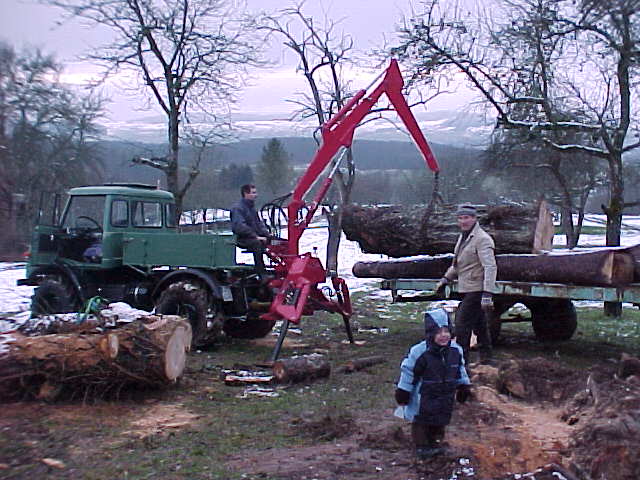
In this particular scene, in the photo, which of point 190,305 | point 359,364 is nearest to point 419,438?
point 359,364

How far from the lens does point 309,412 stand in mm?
7086

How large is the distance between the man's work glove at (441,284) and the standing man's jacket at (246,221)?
245 cm

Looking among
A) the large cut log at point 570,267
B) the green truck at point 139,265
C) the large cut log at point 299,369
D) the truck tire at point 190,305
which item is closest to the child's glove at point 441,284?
the large cut log at point 570,267

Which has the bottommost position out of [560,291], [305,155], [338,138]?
[560,291]

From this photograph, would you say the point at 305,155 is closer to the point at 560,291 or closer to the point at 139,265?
the point at 139,265

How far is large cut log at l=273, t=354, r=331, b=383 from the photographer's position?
835 centimetres

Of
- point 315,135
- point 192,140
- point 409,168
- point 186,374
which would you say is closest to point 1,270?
point 192,140

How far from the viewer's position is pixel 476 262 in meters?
8.45

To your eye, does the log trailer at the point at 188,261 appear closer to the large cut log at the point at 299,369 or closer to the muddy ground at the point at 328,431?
the large cut log at the point at 299,369

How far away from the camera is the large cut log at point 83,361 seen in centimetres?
736

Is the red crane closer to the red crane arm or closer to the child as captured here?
the red crane arm

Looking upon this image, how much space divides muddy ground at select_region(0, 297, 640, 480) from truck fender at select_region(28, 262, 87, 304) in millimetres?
3021

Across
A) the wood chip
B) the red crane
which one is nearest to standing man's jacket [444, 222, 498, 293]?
the red crane

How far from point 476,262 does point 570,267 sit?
1262 mm
